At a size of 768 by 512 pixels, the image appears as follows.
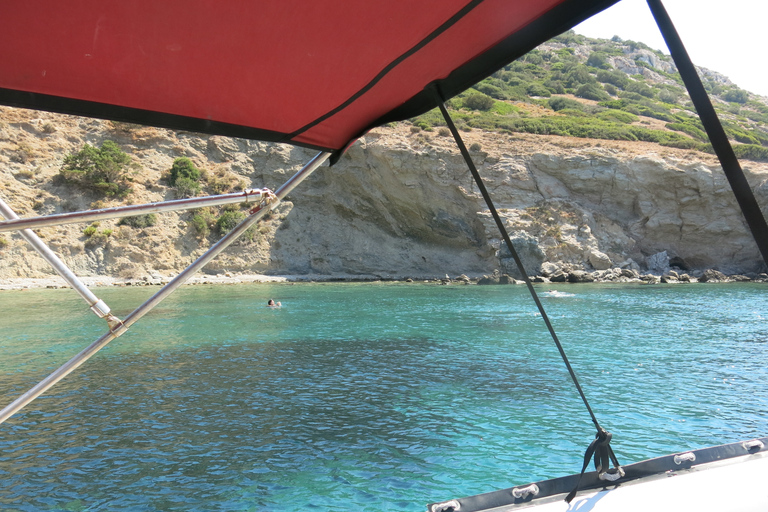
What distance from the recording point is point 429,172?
35.7m

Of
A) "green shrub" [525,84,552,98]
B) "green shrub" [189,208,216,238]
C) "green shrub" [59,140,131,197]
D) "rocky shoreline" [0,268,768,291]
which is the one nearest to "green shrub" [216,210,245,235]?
"green shrub" [189,208,216,238]

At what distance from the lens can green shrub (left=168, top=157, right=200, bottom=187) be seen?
36.1m

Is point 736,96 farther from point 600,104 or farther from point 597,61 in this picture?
point 600,104

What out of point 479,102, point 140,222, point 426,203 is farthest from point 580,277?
point 140,222

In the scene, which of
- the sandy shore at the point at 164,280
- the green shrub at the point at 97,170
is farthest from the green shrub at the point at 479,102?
the green shrub at the point at 97,170

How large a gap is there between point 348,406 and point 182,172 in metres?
33.1

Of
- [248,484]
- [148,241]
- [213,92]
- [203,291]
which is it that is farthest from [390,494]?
A: [148,241]

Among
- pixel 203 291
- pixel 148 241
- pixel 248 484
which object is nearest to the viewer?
pixel 248 484

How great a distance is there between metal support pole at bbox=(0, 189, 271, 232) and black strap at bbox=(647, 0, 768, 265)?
5.48ft

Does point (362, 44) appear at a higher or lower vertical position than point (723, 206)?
lower

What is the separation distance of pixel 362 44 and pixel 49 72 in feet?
4.02

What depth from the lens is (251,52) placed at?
192 cm

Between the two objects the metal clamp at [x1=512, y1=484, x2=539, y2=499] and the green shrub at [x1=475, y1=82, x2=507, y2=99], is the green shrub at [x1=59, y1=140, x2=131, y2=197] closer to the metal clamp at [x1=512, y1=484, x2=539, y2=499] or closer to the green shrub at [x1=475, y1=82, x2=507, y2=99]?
the green shrub at [x1=475, y1=82, x2=507, y2=99]

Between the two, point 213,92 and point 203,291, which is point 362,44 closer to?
point 213,92
